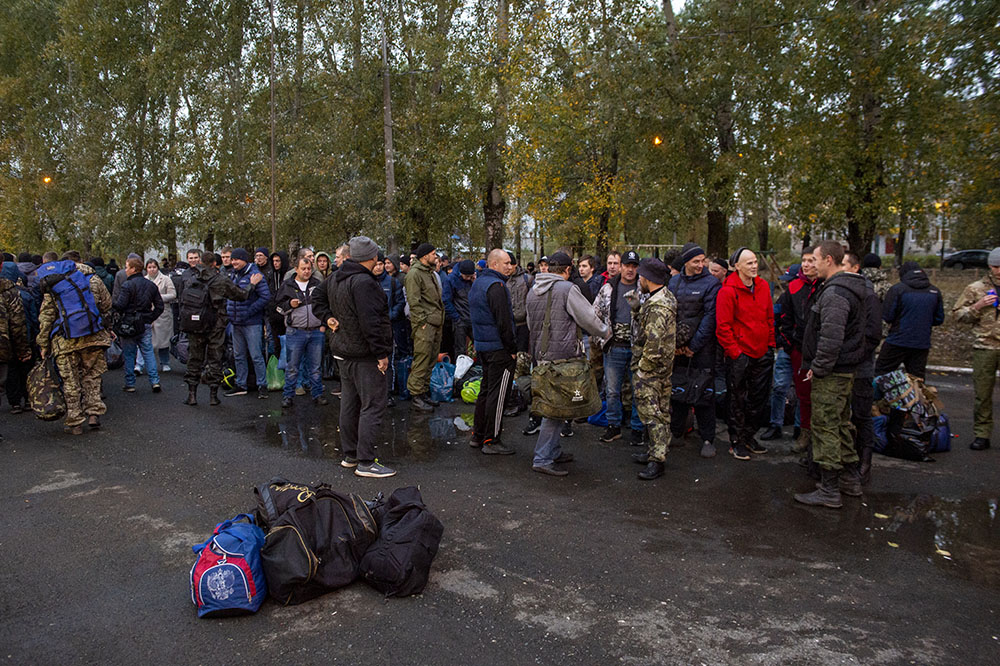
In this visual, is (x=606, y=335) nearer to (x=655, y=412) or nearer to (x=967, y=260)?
(x=655, y=412)

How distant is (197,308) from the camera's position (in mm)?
8867

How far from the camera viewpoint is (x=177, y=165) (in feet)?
85.4

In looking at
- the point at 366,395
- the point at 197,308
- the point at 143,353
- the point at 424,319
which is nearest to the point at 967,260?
the point at 424,319

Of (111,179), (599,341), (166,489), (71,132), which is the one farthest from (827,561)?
(71,132)

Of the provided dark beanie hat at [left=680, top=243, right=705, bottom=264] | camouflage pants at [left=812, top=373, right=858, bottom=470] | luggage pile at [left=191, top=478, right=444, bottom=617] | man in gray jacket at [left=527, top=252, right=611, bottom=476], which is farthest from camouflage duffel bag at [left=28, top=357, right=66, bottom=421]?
camouflage pants at [left=812, top=373, right=858, bottom=470]

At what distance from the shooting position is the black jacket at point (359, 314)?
5.99 m

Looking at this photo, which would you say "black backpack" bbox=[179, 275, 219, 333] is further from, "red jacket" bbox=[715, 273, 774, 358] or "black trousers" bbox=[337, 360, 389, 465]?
"red jacket" bbox=[715, 273, 774, 358]

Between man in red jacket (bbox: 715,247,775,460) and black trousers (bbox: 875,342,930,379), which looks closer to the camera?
man in red jacket (bbox: 715,247,775,460)

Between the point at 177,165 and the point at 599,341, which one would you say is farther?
the point at 177,165

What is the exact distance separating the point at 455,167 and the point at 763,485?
18.3 meters

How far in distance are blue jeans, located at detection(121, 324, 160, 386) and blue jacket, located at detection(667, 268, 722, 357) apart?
7687 mm

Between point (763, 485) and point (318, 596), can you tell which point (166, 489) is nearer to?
point (318, 596)

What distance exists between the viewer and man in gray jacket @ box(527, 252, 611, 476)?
6.07 meters

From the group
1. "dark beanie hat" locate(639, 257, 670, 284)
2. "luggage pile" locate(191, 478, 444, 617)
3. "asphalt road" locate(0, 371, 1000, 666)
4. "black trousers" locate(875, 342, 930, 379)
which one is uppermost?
"dark beanie hat" locate(639, 257, 670, 284)
